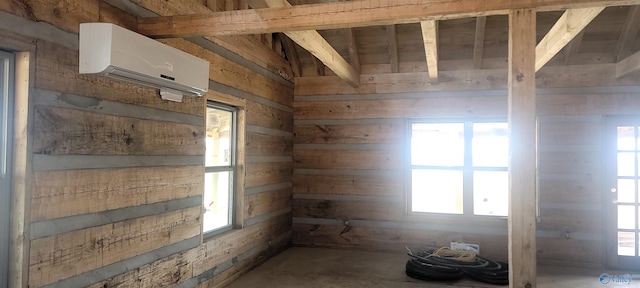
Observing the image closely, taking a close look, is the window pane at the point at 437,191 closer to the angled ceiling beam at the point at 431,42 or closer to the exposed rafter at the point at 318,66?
the angled ceiling beam at the point at 431,42

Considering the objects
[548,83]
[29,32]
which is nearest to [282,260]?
[29,32]

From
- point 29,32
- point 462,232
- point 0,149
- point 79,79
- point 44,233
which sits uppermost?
point 29,32

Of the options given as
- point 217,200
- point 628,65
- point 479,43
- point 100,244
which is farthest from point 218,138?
point 628,65

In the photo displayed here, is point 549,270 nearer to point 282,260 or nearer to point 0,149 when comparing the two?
point 282,260

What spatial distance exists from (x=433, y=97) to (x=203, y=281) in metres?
3.47

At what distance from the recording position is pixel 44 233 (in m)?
2.08

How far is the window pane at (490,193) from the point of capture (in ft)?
16.1

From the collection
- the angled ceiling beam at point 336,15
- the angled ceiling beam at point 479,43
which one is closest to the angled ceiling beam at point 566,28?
the angled ceiling beam at point 336,15

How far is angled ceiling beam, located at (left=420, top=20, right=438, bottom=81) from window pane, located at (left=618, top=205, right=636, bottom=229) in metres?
2.60

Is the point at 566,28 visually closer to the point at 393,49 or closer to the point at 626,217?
the point at 393,49

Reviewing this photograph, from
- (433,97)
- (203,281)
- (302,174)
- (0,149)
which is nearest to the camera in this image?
(0,149)

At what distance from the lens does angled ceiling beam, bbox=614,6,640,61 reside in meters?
4.00

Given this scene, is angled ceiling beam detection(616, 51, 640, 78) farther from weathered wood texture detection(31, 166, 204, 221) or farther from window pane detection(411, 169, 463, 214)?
weathered wood texture detection(31, 166, 204, 221)

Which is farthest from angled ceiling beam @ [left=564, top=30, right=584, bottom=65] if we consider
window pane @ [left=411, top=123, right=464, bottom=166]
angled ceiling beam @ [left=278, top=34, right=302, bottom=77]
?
angled ceiling beam @ [left=278, top=34, right=302, bottom=77]
